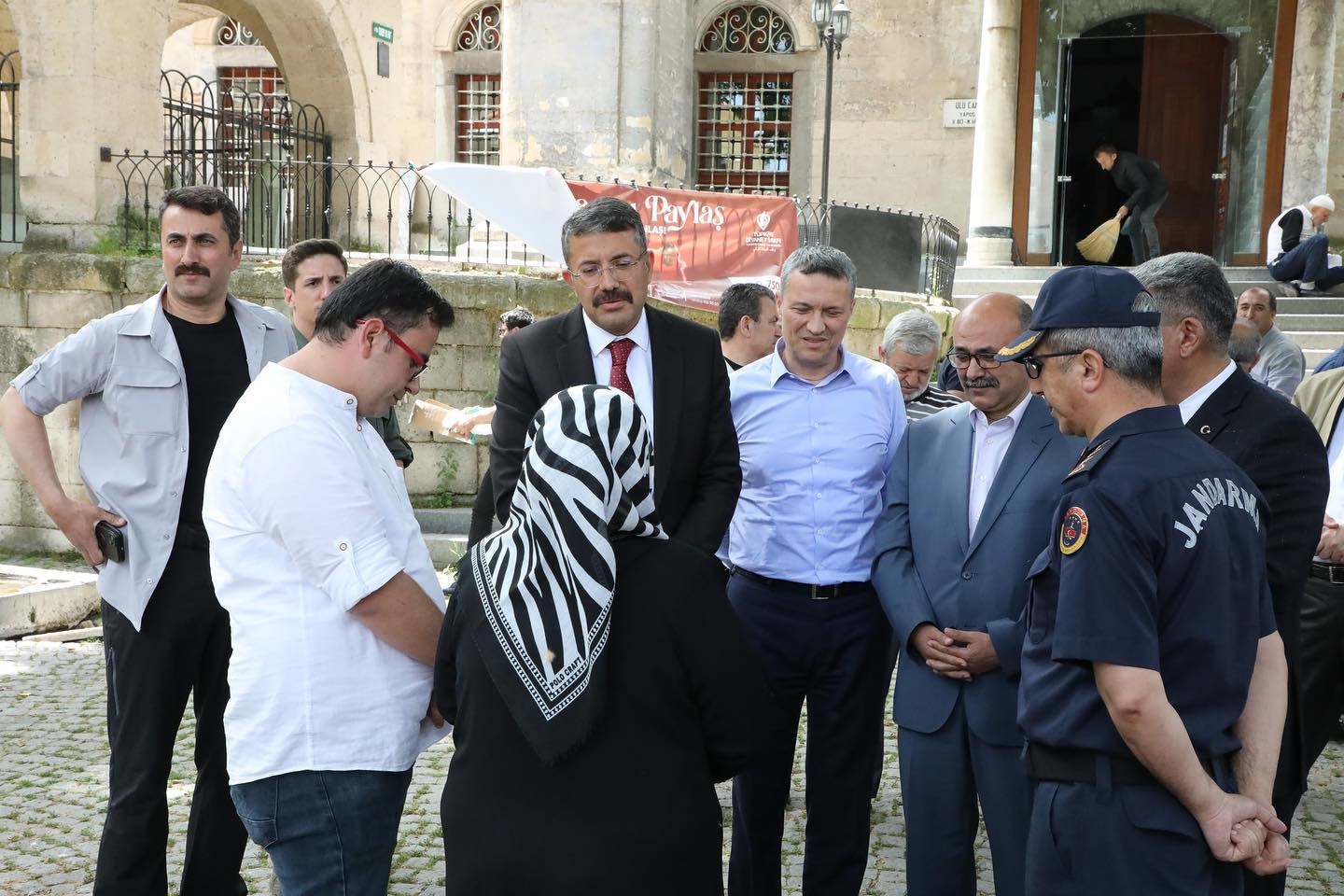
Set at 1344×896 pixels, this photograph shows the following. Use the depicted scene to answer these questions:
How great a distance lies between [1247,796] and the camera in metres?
2.52

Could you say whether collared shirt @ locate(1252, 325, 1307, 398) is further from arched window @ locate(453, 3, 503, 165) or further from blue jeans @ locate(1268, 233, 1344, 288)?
arched window @ locate(453, 3, 503, 165)

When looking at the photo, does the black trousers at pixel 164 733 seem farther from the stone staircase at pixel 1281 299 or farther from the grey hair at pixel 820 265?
the stone staircase at pixel 1281 299

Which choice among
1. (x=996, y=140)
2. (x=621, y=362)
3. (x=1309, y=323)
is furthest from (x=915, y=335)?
(x=996, y=140)

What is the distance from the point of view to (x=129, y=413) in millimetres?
3936

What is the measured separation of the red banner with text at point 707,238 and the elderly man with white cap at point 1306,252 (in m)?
6.27

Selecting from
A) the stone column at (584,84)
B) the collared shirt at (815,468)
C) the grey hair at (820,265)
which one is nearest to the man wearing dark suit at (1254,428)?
the collared shirt at (815,468)

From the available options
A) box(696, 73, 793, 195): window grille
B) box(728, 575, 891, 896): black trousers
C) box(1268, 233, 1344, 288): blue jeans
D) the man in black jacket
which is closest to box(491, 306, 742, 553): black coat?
box(728, 575, 891, 896): black trousers

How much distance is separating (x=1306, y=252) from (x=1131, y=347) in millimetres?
13350

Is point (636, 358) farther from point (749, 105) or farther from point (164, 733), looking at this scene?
point (749, 105)

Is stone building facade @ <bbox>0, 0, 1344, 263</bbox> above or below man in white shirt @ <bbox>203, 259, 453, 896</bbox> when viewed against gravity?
above

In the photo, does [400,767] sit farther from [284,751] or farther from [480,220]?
[480,220]

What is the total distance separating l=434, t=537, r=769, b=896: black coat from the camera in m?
2.29

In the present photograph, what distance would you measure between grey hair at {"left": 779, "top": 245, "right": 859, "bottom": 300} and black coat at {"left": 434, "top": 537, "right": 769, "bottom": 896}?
73.8 inches

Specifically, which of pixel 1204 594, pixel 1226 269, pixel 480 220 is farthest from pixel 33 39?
pixel 1226 269
